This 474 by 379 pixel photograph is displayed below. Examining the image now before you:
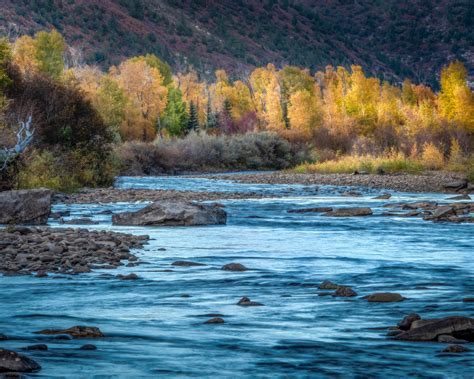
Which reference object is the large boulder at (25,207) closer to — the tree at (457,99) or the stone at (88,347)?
the stone at (88,347)

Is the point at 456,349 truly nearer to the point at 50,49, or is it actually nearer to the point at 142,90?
the point at 50,49

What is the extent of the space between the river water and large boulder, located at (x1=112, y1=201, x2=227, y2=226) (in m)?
2.67

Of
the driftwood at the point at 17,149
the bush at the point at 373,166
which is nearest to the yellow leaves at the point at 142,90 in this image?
the bush at the point at 373,166

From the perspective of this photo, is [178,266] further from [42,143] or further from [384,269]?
[42,143]

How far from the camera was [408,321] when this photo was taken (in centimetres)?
1009

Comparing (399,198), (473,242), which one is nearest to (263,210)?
(399,198)

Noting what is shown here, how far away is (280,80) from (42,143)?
8573 centimetres

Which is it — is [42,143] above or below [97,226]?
above

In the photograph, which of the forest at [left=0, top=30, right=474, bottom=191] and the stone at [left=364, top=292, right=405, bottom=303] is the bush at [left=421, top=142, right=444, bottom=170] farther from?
the stone at [left=364, top=292, right=405, bottom=303]

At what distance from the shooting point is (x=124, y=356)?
8.73 meters

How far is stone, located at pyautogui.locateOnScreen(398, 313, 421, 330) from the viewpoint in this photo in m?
10.0

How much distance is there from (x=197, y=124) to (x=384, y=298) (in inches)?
3907

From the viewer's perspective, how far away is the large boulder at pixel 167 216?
24.5 meters

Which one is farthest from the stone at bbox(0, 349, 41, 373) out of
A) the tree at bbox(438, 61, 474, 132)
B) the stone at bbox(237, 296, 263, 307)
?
the tree at bbox(438, 61, 474, 132)
